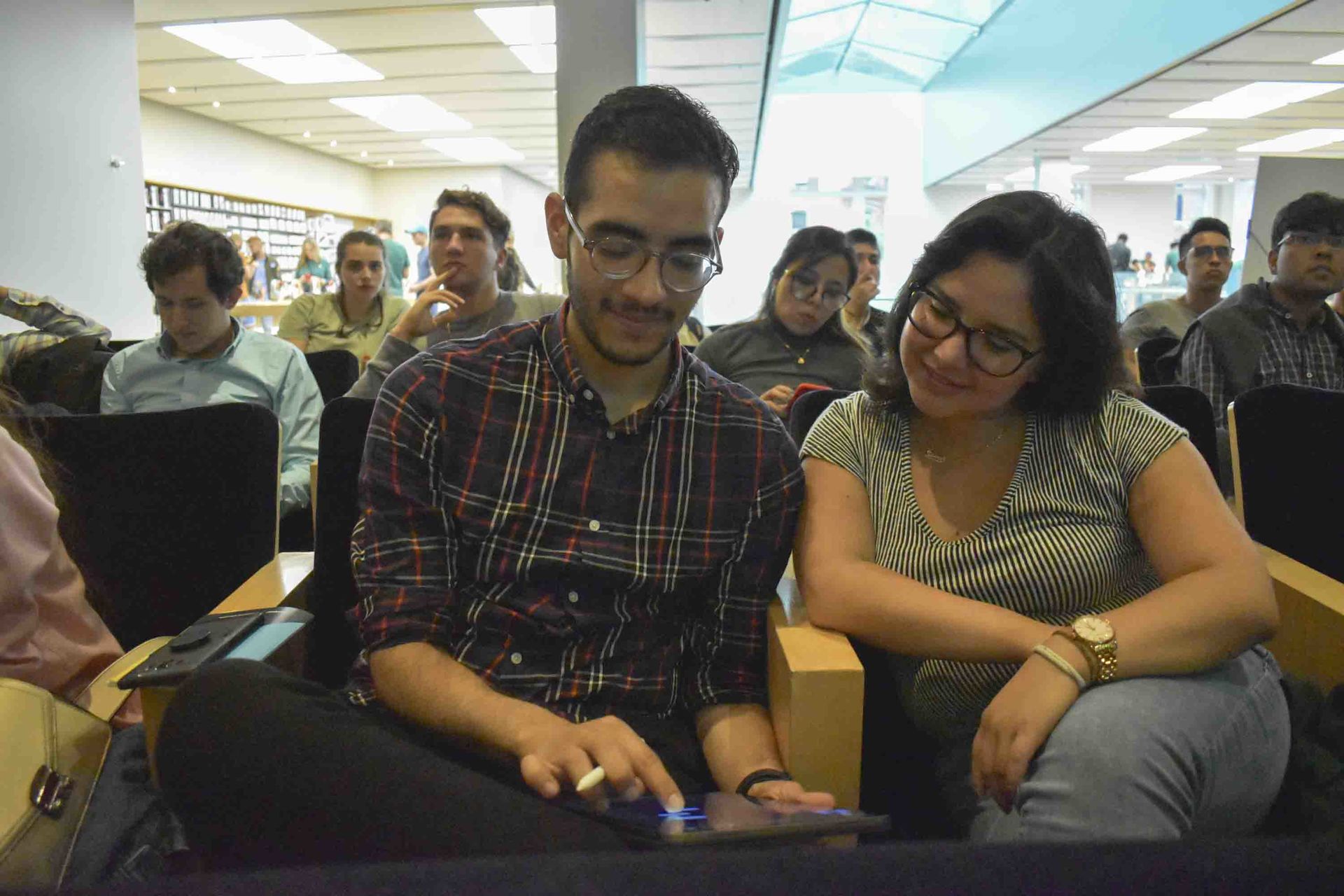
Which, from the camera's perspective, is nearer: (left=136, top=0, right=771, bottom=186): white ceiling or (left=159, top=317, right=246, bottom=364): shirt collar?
(left=159, top=317, right=246, bottom=364): shirt collar

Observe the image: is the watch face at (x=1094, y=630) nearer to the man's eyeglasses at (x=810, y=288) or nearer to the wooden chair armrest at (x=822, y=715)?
the wooden chair armrest at (x=822, y=715)

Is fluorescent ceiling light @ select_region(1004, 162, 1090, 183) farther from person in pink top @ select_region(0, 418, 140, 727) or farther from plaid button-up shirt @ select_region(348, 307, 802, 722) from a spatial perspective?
person in pink top @ select_region(0, 418, 140, 727)

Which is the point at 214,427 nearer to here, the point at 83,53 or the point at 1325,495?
the point at 1325,495

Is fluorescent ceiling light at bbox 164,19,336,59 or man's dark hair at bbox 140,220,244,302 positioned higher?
fluorescent ceiling light at bbox 164,19,336,59

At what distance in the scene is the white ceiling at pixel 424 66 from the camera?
657 centimetres

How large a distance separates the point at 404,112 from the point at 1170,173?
1009 centimetres

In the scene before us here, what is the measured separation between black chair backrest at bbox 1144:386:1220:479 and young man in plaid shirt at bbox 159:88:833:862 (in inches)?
41.1

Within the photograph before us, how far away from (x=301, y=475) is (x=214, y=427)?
2.49 feet

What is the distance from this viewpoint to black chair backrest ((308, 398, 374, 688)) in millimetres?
1579

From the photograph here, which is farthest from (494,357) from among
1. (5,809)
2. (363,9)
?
(363,9)

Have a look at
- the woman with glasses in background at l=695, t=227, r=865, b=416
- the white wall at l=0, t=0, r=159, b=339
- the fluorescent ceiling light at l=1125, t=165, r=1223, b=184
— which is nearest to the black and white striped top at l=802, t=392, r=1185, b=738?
the woman with glasses in background at l=695, t=227, r=865, b=416

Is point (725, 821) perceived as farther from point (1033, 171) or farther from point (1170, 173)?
point (1170, 173)

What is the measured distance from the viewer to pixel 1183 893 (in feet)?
0.86

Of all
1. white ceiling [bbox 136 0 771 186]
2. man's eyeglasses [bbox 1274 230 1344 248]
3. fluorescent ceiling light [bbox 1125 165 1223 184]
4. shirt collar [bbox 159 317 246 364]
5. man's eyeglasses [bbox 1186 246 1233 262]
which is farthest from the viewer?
fluorescent ceiling light [bbox 1125 165 1223 184]
